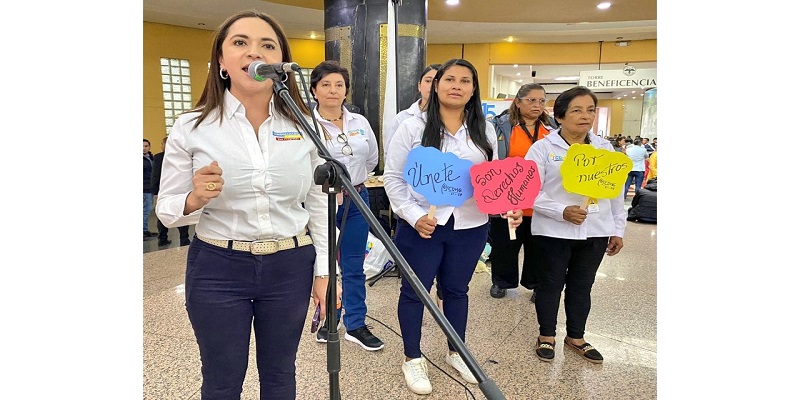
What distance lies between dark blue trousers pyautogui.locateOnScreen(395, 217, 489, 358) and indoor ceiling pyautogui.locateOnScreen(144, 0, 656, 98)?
524 centimetres

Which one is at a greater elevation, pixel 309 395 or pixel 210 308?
pixel 210 308

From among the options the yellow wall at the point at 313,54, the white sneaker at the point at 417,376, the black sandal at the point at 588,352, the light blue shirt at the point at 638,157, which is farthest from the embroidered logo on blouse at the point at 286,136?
the yellow wall at the point at 313,54

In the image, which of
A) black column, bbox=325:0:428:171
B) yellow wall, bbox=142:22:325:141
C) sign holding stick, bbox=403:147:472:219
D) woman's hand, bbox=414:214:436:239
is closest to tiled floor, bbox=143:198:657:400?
woman's hand, bbox=414:214:436:239

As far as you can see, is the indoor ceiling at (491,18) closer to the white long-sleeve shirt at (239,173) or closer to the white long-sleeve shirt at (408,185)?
the white long-sleeve shirt at (408,185)

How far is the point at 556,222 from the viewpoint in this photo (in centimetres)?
214

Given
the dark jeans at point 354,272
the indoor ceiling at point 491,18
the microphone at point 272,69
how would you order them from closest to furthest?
1. the microphone at point 272,69
2. the dark jeans at point 354,272
3. the indoor ceiling at point 491,18

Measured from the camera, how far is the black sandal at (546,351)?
2.28 m

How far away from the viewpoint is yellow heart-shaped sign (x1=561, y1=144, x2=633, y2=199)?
201 cm

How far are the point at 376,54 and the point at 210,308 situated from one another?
155 inches

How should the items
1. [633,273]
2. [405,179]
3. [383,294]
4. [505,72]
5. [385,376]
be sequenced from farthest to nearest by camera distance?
[505,72] < [633,273] < [383,294] < [385,376] < [405,179]

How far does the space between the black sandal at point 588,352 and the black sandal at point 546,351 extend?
116 millimetres

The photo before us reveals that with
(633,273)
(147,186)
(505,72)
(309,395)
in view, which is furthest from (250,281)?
(505,72)

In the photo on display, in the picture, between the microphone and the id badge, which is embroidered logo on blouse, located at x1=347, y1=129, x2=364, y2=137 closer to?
the id badge

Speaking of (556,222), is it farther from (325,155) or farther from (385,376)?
(325,155)
